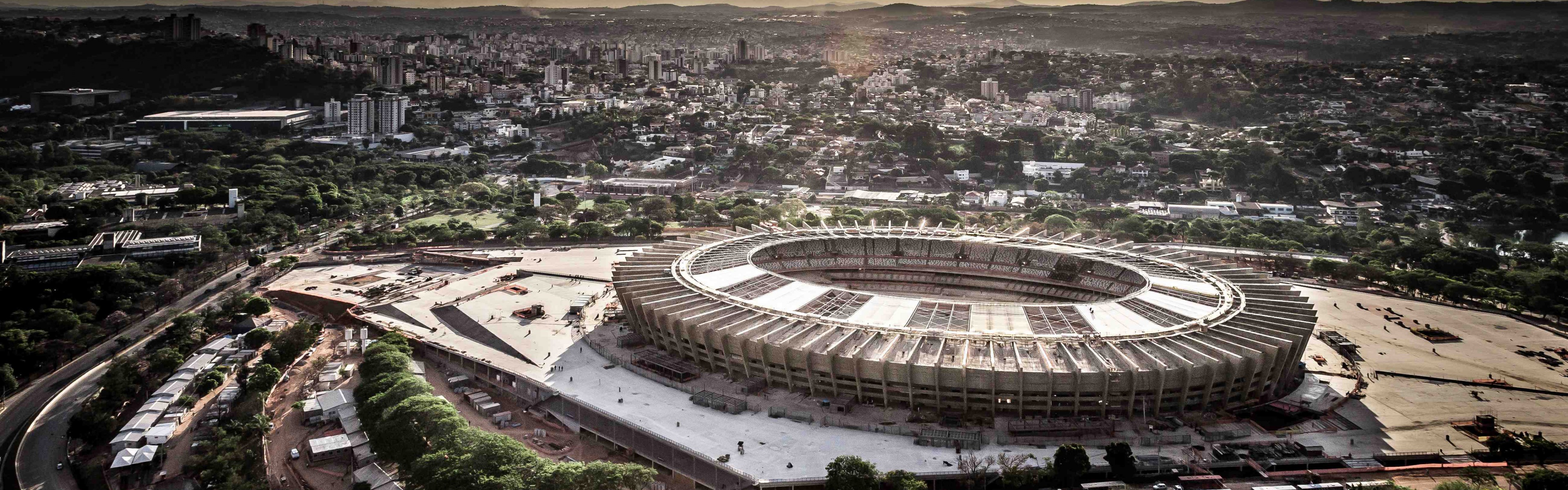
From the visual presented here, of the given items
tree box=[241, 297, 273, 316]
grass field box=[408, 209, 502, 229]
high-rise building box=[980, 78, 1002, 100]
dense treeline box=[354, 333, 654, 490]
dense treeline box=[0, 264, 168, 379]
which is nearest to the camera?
dense treeline box=[354, 333, 654, 490]

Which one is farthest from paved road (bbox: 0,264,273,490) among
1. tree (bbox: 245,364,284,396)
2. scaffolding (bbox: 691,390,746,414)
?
scaffolding (bbox: 691,390,746,414)

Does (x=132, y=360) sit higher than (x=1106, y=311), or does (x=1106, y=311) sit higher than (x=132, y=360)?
(x=1106, y=311)

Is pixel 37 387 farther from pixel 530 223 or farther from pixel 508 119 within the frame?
pixel 508 119

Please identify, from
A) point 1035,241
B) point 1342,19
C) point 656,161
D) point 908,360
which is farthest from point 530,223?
point 1342,19

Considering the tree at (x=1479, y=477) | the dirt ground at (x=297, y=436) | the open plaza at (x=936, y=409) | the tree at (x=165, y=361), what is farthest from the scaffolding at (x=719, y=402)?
the tree at (x=165, y=361)

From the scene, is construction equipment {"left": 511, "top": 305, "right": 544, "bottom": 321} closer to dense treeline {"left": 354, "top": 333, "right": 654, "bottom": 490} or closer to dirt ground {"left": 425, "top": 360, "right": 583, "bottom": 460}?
dirt ground {"left": 425, "top": 360, "right": 583, "bottom": 460}

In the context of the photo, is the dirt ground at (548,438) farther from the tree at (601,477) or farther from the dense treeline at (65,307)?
the dense treeline at (65,307)
